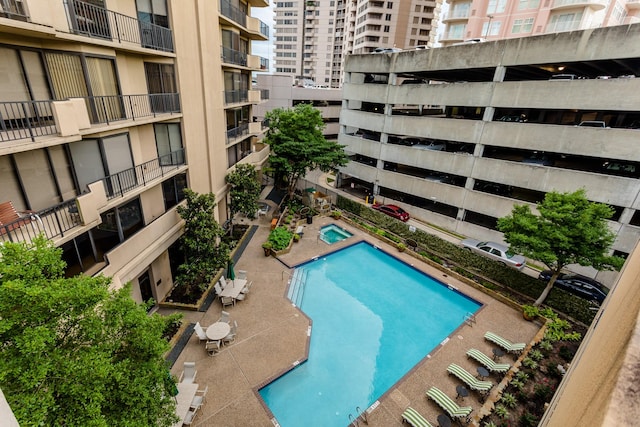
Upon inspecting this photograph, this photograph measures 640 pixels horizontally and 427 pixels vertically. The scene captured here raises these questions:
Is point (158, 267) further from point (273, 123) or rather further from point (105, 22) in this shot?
point (273, 123)

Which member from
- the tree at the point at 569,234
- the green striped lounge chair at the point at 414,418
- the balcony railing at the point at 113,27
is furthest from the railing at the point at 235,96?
the green striped lounge chair at the point at 414,418

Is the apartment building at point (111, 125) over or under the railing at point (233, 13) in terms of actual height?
under

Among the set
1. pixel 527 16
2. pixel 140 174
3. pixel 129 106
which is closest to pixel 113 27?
pixel 129 106

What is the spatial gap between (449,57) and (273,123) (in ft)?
52.4

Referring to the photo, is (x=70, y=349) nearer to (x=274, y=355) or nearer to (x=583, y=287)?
(x=274, y=355)

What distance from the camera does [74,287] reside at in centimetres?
636

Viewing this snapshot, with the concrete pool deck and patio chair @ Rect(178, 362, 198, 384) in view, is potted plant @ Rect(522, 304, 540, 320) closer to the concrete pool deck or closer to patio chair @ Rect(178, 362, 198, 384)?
the concrete pool deck

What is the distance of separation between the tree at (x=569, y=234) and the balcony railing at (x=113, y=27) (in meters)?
20.2

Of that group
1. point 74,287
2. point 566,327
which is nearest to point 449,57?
point 566,327

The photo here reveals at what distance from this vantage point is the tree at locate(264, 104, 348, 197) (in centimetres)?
2655

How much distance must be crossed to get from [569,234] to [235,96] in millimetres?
22876

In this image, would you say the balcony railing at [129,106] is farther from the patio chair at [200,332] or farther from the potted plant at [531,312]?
the potted plant at [531,312]

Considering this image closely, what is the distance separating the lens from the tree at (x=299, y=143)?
87.1 ft

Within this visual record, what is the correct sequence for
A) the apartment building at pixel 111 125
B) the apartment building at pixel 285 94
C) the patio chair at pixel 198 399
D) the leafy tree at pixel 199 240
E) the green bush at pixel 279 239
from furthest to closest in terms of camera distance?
1. the apartment building at pixel 285 94
2. the green bush at pixel 279 239
3. the leafy tree at pixel 199 240
4. the patio chair at pixel 198 399
5. the apartment building at pixel 111 125
